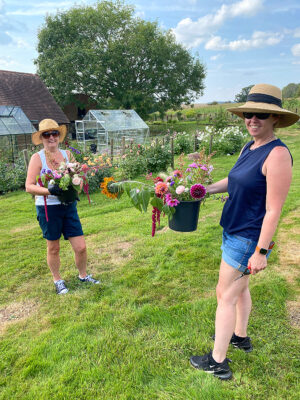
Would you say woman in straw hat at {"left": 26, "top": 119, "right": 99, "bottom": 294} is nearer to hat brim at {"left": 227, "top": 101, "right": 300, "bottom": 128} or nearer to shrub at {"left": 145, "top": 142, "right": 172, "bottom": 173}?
hat brim at {"left": 227, "top": 101, "right": 300, "bottom": 128}

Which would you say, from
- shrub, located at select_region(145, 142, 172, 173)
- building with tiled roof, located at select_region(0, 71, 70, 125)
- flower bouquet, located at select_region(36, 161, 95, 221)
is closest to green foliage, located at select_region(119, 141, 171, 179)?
shrub, located at select_region(145, 142, 172, 173)

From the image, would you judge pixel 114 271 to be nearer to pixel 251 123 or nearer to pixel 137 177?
pixel 251 123

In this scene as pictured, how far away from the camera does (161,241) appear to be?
13.7 feet

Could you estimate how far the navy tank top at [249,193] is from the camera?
1.60 m

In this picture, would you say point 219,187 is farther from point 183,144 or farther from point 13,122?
point 13,122

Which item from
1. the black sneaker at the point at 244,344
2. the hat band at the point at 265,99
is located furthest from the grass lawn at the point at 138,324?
the hat band at the point at 265,99

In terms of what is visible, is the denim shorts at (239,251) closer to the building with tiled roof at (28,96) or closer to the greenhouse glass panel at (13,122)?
the greenhouse glass panel at (13,122)

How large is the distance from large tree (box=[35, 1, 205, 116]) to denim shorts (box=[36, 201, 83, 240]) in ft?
85.4

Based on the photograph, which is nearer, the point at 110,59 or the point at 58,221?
the point at 58,221

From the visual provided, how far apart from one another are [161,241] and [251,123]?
2.73 metres

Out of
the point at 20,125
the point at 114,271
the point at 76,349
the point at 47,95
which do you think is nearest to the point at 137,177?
the point at 114,271

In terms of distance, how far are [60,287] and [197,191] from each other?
1.85 metres

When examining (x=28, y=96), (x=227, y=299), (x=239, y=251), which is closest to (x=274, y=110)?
(x=239, y=251)

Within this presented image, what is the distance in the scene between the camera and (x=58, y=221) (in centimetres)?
279
